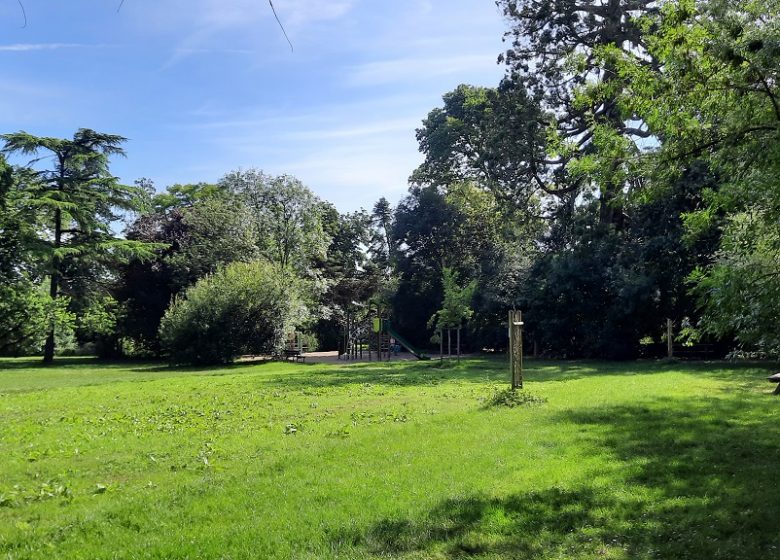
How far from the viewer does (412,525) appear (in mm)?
4750

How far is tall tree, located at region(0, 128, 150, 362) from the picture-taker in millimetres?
36406

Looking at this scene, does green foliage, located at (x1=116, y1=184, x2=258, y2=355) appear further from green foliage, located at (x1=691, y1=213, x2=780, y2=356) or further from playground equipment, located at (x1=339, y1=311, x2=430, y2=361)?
green foliage, located at (x1=691, y1=213, x2=780, y2=356)

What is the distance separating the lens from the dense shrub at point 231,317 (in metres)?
29.2

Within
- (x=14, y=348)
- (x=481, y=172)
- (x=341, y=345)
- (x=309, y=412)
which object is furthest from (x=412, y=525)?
(x=14, y=348)

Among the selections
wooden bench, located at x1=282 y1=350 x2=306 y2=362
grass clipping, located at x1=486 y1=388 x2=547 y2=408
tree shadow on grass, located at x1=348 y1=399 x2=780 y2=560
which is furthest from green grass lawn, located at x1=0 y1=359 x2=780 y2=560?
wooden bench, located at x1=282 y1=350 x2=306 y2=362

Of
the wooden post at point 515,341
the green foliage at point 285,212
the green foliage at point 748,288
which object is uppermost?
the green foliage at point 285,212

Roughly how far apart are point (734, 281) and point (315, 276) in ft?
125

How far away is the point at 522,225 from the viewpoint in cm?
3281

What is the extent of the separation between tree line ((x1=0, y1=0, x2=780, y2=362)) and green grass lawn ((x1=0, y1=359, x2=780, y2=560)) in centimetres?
178

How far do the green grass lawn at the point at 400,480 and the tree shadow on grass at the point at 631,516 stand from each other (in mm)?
20

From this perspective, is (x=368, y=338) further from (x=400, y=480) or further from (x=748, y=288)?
(x=748, y=288)

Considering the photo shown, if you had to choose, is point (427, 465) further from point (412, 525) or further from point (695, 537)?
point (695, 537)

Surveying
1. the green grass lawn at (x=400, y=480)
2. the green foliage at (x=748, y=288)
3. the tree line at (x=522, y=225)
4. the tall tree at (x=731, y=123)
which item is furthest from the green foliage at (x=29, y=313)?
the green foliage at (x=748, y=288)

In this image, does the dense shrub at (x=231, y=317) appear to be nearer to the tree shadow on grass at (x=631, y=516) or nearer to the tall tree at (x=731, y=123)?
the tree shadow on grass at (x=631, y=516)
